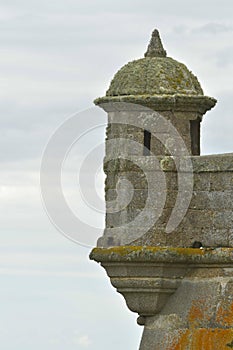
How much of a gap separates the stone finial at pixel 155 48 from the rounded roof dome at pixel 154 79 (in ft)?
0.26

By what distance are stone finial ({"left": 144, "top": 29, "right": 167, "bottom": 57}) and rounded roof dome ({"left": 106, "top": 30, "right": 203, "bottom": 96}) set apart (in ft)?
0.26

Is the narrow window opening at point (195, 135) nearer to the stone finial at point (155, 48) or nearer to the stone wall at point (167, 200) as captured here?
the stone wall at point (167, 200)

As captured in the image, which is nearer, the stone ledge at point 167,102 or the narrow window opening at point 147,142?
the stone ledge at point 167,102

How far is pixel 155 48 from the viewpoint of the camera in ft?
33.6

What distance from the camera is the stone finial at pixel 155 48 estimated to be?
33.5ft

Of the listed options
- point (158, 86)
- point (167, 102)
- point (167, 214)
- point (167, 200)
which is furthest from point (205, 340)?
point (158, 86)

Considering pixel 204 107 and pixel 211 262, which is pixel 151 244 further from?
pixel 204 107

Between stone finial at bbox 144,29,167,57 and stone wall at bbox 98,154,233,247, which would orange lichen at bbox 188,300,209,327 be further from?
stone finial at bbox 144,29,167,57

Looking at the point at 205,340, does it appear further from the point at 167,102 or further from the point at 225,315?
the point at 167,102

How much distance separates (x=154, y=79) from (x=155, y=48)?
0.50 meters

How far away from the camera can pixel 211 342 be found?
9.49 metres

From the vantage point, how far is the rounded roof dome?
388 inches

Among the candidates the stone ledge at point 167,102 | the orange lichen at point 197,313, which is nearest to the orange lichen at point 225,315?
the orange lichen at point 197,313

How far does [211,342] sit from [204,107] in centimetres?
222
